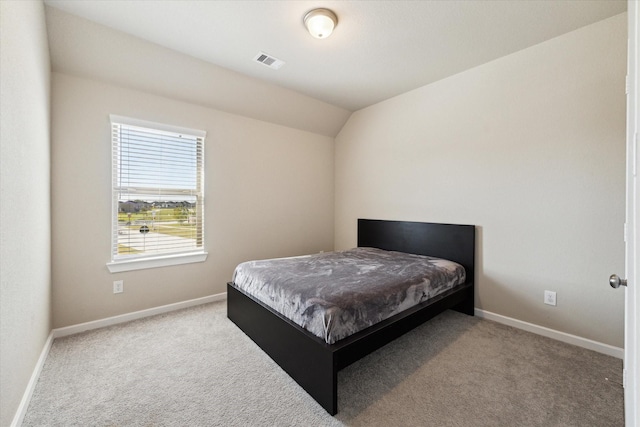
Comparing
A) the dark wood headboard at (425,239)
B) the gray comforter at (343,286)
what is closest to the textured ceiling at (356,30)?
the dark wood headboard at (425,239)

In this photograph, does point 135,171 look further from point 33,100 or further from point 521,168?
point 521,168

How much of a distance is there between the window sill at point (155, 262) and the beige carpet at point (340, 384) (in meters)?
0.60

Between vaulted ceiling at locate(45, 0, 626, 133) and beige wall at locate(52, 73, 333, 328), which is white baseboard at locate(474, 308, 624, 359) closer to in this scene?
beige wall at locate(52, 73, 333, 328)

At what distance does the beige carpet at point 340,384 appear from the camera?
1.50 metres

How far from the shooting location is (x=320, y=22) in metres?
2.06

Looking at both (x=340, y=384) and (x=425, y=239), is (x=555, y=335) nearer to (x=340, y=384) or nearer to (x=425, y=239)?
(x=425, y=239)

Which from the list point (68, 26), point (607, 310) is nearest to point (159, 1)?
point (68, 26)

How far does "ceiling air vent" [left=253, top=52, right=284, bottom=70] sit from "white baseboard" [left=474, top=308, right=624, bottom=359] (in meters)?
3.33

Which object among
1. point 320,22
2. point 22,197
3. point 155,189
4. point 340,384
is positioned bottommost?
point 340,384

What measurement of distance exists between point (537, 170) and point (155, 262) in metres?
3.90

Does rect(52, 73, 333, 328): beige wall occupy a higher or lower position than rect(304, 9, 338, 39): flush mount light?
lower

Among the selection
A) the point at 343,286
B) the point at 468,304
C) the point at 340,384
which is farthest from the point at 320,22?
the point at 468,304

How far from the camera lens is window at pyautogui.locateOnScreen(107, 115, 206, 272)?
268cm

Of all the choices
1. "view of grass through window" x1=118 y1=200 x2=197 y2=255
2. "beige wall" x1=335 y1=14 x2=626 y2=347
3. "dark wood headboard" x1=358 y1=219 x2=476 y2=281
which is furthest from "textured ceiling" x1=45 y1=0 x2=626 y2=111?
"dark wood headboard" x1=358 y1=219 x2=476 y2=281
